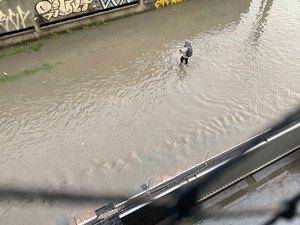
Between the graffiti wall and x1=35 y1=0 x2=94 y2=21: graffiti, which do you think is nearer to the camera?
the graffiti wall

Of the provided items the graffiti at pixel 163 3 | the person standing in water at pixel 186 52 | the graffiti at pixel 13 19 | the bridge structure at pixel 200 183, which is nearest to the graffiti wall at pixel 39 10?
the graffiti at pixel 13 19

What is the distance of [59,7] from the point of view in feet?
42.9

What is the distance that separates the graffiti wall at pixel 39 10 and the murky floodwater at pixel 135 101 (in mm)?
1022

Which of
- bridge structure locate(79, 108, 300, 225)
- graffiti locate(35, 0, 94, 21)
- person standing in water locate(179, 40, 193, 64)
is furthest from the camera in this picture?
graffiti locate(35, 0, 94, 21)

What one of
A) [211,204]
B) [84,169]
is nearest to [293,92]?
[211,204]

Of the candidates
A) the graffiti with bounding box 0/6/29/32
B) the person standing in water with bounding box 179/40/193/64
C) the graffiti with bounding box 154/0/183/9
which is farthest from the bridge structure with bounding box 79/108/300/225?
the graffiti with bounding box 154/0/183/9

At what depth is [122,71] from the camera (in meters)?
11.7

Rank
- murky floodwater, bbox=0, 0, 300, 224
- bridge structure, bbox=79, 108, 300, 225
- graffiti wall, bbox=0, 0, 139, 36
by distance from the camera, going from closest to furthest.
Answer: bridge structure, bbox=79, 108, 300, 225 → murky floodwater, bbox=0, 0, 300, 224 → graffiti wall, bbox=0, 0, 139, 36

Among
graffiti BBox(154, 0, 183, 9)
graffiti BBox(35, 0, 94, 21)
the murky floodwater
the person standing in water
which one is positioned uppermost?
graffiti BBox(35, 0, 94, 21)

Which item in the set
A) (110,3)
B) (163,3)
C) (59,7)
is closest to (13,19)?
(59,7)

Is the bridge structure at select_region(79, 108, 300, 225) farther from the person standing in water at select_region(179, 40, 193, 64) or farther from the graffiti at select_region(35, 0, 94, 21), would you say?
the graffiti at select_region(35, 0, 94, 21)

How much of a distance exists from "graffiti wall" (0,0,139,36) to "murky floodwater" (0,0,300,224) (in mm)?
1022

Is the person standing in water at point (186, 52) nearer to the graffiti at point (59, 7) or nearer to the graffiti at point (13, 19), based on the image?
the graffiti at point (59, 7)

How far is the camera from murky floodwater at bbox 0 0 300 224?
8.05 metres
